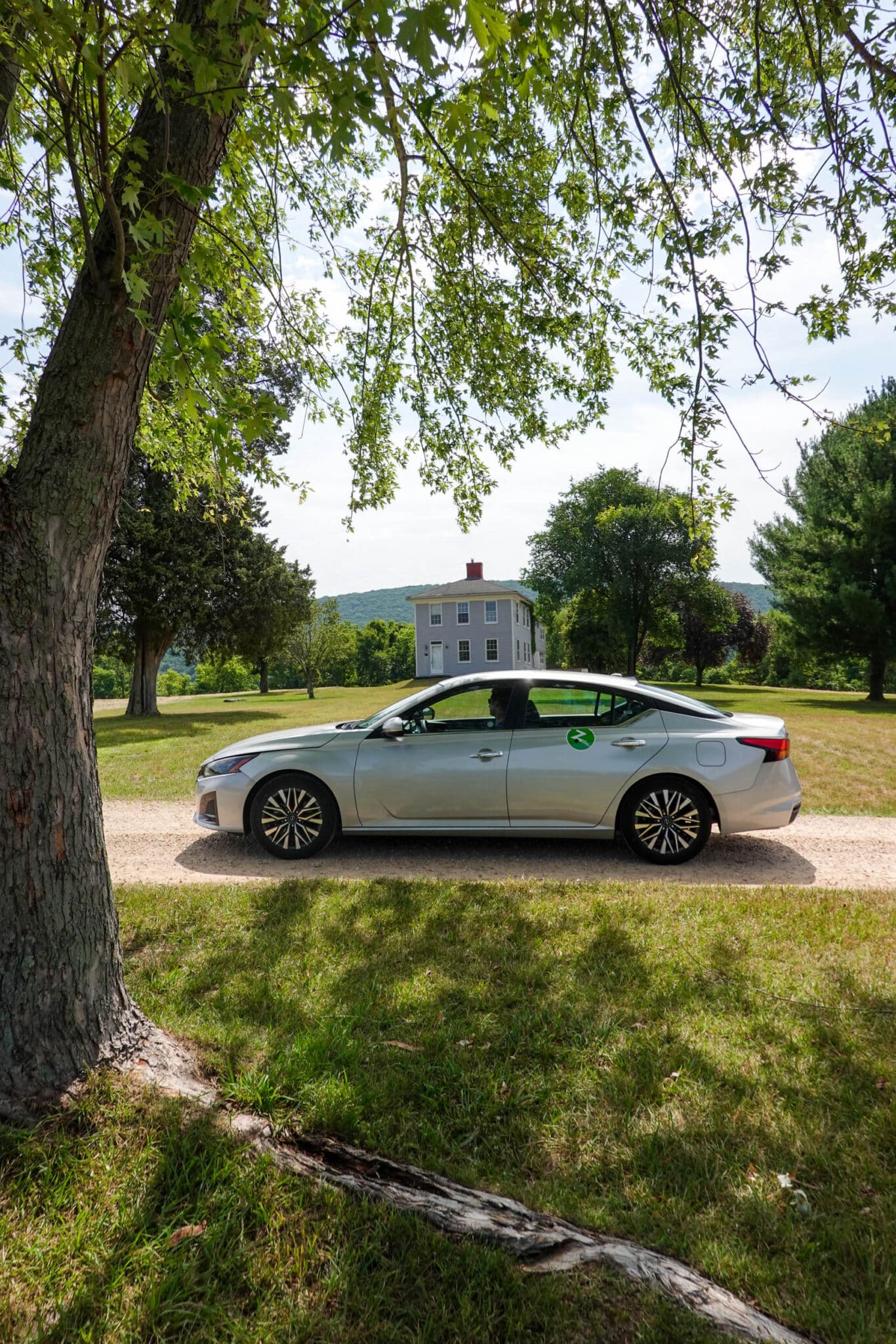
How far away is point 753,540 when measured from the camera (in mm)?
31688

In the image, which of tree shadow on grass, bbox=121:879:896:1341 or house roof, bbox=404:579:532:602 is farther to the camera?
house roof, bbox=404:579:532:602

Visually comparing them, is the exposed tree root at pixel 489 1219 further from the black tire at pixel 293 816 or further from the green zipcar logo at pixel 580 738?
the green zipcar logo at pixel 580 738

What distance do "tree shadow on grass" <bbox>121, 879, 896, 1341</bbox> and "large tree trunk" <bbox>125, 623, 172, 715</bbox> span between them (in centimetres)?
2170

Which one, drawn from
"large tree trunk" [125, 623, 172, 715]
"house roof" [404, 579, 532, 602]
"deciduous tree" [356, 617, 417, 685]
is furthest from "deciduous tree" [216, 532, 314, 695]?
"deciduous tree" [356, 617, 417, 685]

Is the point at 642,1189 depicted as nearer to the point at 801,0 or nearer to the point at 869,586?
the point at 801,0

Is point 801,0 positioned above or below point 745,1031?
above

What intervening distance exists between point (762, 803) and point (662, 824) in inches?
33.7

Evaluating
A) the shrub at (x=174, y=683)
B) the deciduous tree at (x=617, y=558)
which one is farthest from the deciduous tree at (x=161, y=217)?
the shrub at (x=174, y=683)

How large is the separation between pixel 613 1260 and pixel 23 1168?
5.92 feet

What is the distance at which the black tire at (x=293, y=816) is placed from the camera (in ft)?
20.4

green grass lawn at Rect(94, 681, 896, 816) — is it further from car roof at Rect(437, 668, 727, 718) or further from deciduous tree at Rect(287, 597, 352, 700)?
deciduous tree at Rect(287, 597, 352, 700)

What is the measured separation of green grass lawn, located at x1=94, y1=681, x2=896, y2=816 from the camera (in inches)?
372

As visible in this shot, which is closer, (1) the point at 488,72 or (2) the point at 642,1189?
(2) the point at 642,1189

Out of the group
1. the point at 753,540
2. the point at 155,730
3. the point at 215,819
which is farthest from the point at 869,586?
the point at 215,819
